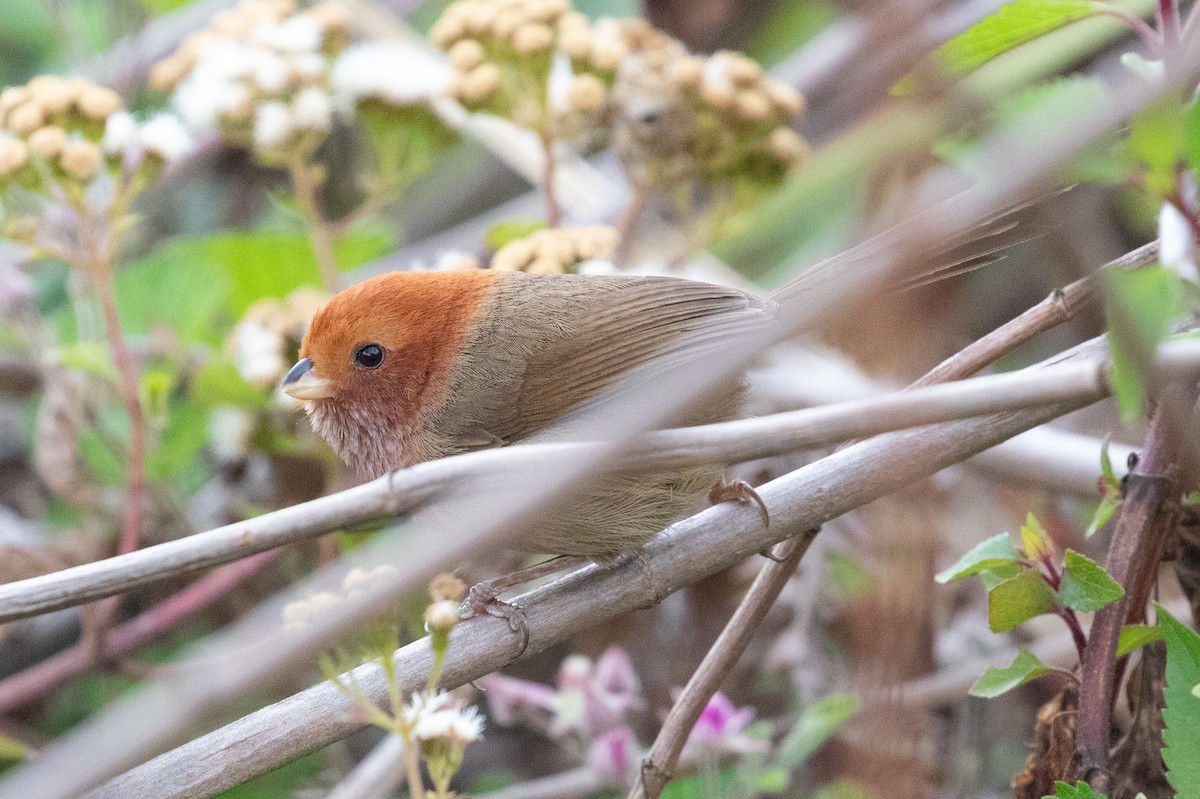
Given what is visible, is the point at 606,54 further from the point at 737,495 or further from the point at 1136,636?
the point at 1136,636

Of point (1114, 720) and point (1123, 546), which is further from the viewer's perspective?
point (1114, 720)

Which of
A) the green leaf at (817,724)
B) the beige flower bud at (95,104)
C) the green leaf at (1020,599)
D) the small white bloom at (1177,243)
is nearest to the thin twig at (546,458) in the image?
the small white bloom at (1177,243)

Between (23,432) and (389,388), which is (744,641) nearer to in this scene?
(389,388)

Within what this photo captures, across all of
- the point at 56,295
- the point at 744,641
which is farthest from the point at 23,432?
the point at 744,641

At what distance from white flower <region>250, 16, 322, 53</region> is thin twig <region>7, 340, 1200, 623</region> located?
2.38m

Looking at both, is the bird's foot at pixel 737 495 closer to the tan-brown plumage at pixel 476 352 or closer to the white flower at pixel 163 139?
the tan-brown plumage at pixel 476 352

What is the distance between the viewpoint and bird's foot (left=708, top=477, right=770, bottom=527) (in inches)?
87.9

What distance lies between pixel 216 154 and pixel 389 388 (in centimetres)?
292

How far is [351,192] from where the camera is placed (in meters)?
5.49

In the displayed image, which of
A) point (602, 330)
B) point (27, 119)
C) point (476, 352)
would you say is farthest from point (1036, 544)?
point (27, 119)

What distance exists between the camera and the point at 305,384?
282cm

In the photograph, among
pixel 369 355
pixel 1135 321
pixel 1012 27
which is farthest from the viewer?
pixel 369 355

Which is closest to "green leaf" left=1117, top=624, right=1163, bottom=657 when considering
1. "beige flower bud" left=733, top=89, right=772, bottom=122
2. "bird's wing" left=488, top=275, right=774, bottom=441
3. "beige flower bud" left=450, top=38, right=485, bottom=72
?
"bird's wing" left=488, top=275, right=774, bottom=441

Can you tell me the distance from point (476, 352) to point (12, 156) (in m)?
1.23
